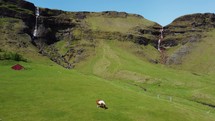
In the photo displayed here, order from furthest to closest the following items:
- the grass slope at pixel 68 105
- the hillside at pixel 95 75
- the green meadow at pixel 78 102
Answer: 1. the hillside at pixel 95 75
2. the green meadow at pixel 78 102
3. the grass slope at pixel 68 105

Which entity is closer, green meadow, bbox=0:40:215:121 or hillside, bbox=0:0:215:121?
green meadow, bbox=0:40:215:121

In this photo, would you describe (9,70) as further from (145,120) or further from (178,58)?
(178,58)

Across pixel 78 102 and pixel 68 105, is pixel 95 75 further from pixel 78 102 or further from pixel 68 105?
pixel 68 105

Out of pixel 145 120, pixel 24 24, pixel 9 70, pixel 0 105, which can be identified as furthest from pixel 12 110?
pixel 24 24

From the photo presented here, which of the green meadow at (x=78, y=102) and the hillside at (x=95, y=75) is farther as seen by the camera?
the hillside at (x=95, y=75)

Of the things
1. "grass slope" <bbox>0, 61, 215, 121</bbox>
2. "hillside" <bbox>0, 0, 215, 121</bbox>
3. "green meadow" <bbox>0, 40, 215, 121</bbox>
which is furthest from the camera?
"hillside" <bbox>0, 0, 215, 121</bbox>

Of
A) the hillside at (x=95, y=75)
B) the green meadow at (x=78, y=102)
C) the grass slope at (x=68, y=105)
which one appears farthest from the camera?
the hillside at (x=95, y=75)

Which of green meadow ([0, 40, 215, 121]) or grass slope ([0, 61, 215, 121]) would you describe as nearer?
grass slope ([0, 61, 215, 121])

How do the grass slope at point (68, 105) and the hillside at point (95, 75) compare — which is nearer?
the grass slope at point (68, 105)

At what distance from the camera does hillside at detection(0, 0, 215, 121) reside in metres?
49.0

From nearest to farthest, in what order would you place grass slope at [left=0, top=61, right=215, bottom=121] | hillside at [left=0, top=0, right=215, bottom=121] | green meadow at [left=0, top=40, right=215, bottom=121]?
grass slope at [left=0, top=61, right=215, bottom=121] < green meadow at [left=0, top=40, right=215, bottom=121] < hillside at [left=0, top=0, right=215, bottom=121]

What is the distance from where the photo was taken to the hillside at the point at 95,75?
48969 millimetres

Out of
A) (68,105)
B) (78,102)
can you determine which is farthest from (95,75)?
(68,105)

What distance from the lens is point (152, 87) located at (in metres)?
123
